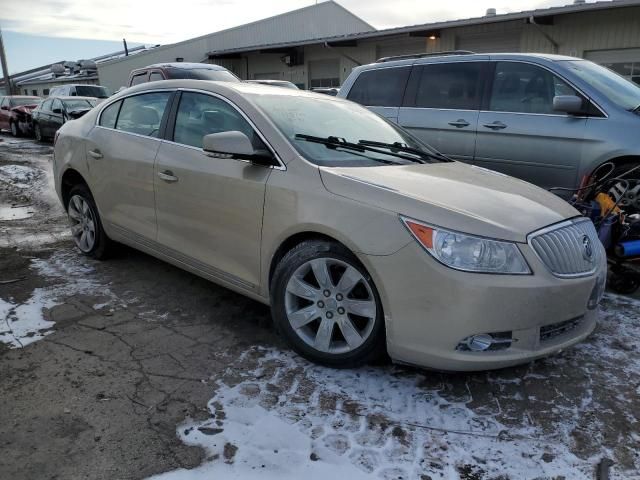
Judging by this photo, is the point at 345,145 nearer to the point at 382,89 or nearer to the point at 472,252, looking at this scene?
the point at 472,252

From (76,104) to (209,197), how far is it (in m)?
14.8

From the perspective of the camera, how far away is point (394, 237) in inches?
106

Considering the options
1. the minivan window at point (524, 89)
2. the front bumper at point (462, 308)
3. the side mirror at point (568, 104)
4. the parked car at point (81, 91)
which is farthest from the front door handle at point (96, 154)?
the parked car at point (81, 91)

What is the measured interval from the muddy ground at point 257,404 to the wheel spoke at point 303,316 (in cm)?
26

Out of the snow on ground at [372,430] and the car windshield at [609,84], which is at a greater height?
the car windshield at [609,84]

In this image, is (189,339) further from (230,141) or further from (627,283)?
(627,283)

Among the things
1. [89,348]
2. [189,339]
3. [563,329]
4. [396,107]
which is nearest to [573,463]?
[563,329]

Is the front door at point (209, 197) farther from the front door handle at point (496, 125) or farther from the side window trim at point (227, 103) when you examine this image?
the front door handle at point (496, 125)

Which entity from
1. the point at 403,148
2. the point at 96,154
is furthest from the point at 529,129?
the point at 96,154

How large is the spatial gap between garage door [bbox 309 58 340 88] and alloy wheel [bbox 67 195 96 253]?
18.1 meters

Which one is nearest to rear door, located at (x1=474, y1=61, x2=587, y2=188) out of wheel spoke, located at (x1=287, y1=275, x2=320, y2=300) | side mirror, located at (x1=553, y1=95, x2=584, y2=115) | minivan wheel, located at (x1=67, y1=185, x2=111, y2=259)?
side mirror, located at (x1=553, y1=95, x2=584, y2=115)

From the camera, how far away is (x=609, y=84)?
5449mm

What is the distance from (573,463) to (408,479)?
757 millimetres

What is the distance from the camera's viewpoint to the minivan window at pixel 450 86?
19.7ft
